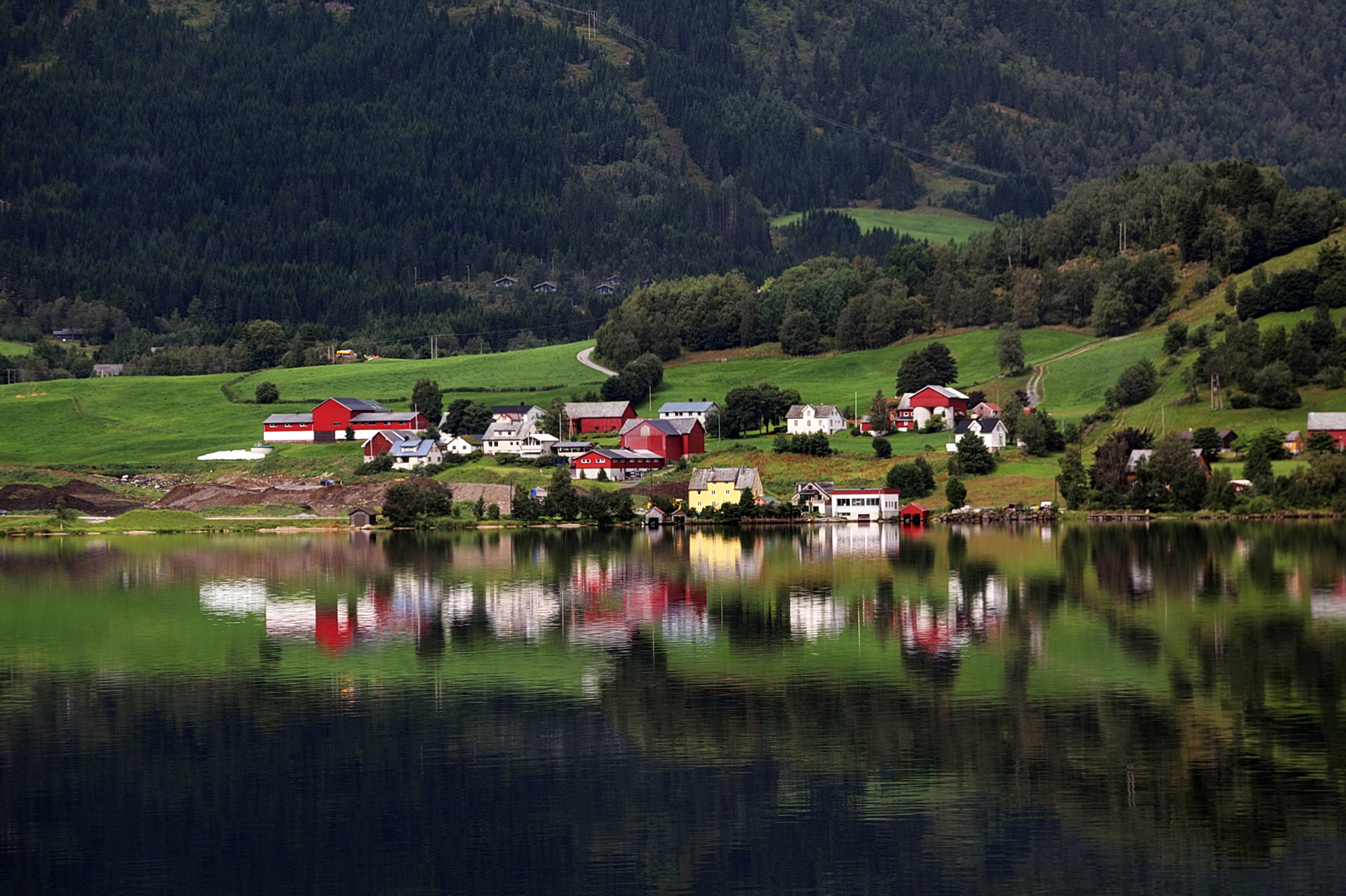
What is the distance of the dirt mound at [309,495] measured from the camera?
350 ft

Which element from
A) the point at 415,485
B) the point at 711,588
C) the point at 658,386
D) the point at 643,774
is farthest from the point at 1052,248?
the point at 643,774

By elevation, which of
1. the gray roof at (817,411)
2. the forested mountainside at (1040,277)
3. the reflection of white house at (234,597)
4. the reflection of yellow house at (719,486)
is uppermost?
the forested mountainside at (1040,277)

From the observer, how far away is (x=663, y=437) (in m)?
116

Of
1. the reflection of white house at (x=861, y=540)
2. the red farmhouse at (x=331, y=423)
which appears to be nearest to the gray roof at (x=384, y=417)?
the red farmhouse at (x=331, y=423)

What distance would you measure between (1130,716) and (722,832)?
11.8 metres

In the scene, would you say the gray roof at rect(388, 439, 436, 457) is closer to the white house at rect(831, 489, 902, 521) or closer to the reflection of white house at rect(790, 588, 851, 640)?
the white house at rect(831, 489, 902, 521)

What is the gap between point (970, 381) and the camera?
134m

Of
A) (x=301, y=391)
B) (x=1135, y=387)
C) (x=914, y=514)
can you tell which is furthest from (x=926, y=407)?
(x=301, y=391)

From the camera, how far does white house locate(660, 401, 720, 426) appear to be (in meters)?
126

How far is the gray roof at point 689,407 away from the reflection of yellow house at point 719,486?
Answer: 24.9m

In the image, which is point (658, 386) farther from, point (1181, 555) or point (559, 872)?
point (559, 872)

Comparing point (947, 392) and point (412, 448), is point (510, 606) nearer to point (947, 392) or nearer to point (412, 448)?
point (412, 448)

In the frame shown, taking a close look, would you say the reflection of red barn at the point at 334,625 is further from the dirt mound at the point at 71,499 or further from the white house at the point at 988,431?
the white house at the point at 988,431

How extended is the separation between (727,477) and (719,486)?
2.38 ft
